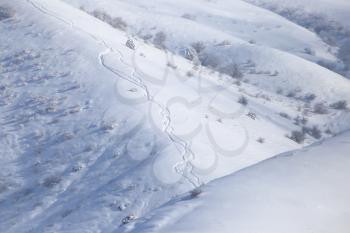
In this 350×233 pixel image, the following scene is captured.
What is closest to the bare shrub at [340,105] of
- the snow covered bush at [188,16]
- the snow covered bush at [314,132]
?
the snow covered bush at [314,132]

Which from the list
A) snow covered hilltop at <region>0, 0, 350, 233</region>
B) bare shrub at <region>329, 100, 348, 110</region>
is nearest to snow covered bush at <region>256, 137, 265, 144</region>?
snow covered hilltop at <region>0, 0, 350, 233</region>

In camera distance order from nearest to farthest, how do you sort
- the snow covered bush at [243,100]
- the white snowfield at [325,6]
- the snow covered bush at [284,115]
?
the snow covered bush at [243,100] → the snow covered bush at [284,115] → the white snowfield at [325,6]

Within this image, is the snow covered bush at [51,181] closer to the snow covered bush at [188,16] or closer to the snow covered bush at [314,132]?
the snow covered bush at [314,132]

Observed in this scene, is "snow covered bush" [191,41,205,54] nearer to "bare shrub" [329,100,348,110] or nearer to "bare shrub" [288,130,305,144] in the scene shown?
"bare shrub" [329,100,348,110]

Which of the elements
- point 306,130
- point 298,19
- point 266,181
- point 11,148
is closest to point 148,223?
point 266,181

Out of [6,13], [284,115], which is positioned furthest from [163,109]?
[6,13]

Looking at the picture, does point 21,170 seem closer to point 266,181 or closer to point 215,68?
point 266,181
